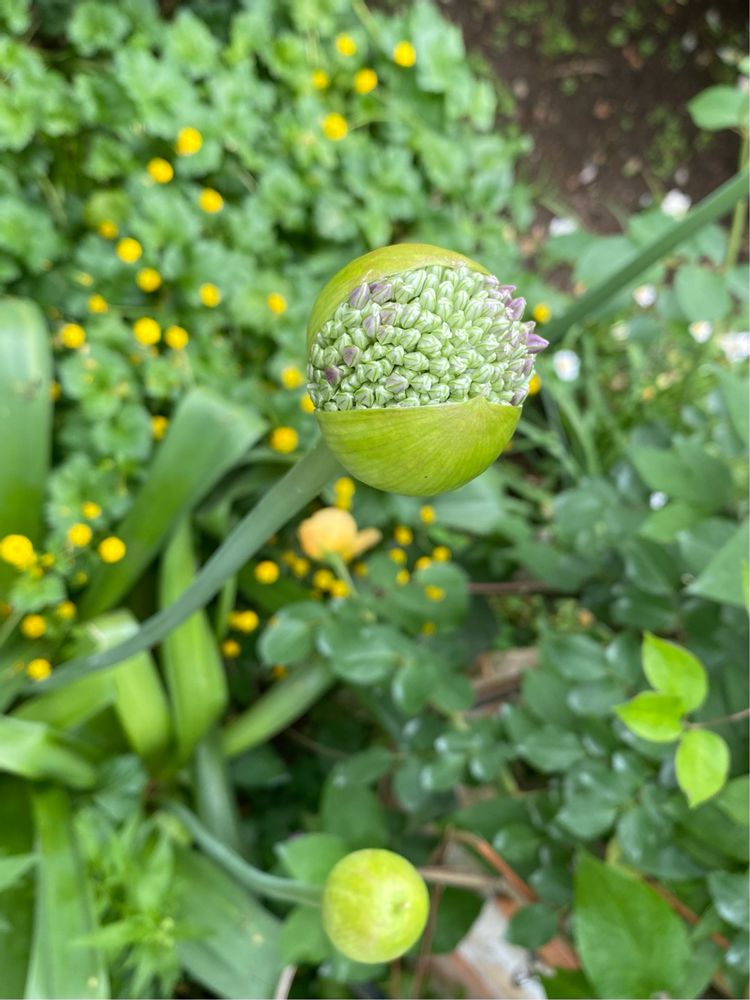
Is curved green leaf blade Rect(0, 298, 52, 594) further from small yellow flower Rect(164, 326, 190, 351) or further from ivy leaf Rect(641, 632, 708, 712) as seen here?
ivy leaf Rect(641, 632, 708, 712)

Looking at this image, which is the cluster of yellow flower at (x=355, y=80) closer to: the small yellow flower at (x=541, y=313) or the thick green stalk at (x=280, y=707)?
the small yellow flower at (x=541, y=313)

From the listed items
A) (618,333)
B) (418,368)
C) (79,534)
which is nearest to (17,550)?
(79,534)

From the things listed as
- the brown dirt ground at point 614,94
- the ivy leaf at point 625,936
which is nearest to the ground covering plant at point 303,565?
the ivy leaf at point 625,936

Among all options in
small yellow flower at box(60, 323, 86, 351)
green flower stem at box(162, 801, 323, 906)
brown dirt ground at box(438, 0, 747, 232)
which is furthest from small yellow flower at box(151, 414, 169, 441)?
brown dirt ground at box(438, 0, 747, 232)

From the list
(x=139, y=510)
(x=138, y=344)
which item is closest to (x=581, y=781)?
(x=139, y=510)

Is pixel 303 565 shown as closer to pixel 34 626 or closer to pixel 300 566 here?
pixel 300 566

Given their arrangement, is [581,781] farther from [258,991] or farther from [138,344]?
[138,344]
